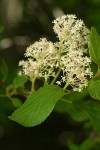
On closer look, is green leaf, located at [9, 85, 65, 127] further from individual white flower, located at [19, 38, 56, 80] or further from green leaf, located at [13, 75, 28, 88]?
green leaf, located at [13, 75, 28, 88]

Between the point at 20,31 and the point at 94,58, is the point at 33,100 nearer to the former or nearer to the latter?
the point at 94,58

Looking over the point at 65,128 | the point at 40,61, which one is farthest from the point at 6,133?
the point at 40,61

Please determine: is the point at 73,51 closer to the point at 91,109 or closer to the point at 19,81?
the point at 91,109

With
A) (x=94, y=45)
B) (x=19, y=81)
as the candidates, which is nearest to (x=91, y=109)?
(x=94, y=45)

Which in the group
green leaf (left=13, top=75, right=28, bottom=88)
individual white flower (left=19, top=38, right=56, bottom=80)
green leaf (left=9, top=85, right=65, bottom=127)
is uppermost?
individual white flower (left=19, top=38, right=56, bottom=80)

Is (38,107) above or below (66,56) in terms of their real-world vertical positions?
below

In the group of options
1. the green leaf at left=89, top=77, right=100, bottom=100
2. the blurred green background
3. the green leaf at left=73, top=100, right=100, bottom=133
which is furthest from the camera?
the blurred green background

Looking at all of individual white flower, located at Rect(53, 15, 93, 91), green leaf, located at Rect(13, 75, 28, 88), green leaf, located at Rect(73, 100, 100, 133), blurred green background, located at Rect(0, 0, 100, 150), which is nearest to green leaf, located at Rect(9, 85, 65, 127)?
individual white flower, located at Rect(53, 15, 93, 91)
